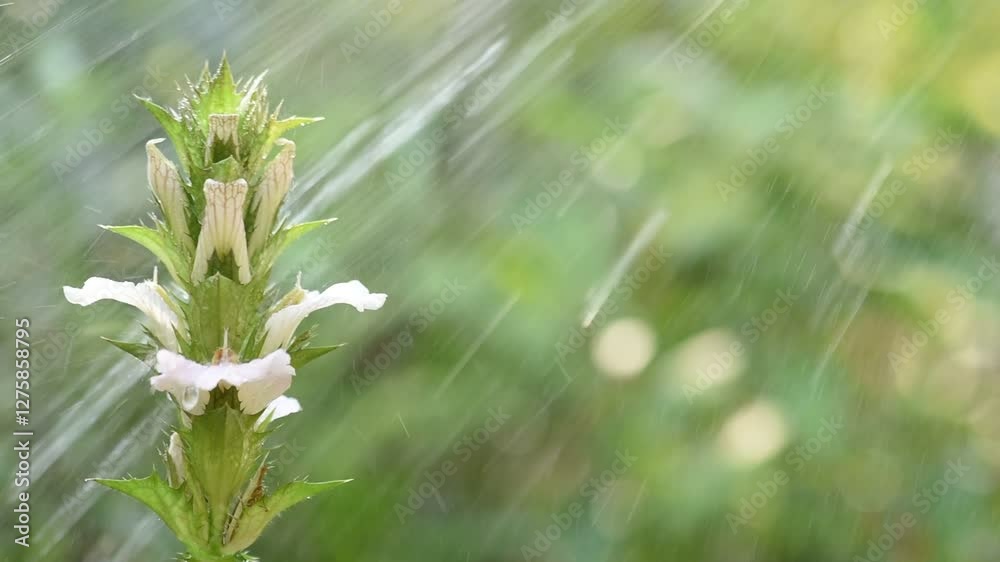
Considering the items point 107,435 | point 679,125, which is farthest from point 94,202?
point 679,125

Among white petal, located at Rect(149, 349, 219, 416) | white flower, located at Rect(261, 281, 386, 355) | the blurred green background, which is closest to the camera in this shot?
white petal, located at Rect(149, 349, 219, 416)

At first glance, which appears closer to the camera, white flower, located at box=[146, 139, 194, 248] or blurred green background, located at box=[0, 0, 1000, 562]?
white flower, located at box=[146, 139, 194, 248]

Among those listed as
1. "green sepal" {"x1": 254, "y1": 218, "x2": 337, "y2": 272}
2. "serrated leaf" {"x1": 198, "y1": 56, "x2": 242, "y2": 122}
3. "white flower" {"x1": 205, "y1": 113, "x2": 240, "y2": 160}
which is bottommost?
"green sepal" {"x1": 254, "y1": 218, "x2": 337, "y2": 272}

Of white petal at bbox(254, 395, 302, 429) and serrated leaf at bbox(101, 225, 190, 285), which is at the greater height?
serrated leaf at bbox(101, 225, 190, 285)

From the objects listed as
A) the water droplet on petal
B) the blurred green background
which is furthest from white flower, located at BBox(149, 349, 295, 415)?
the blurred green background

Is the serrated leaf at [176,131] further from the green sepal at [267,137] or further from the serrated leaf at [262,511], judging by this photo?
the serrated leaf at [262,511]

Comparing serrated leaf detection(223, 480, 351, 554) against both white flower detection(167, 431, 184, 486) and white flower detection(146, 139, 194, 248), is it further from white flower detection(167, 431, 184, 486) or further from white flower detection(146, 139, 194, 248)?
white flower detection(146, 139, 194, 248)

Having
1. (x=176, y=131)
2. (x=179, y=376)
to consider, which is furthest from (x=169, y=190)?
(x=179, y=376)

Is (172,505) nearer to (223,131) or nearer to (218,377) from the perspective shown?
(218,377)
